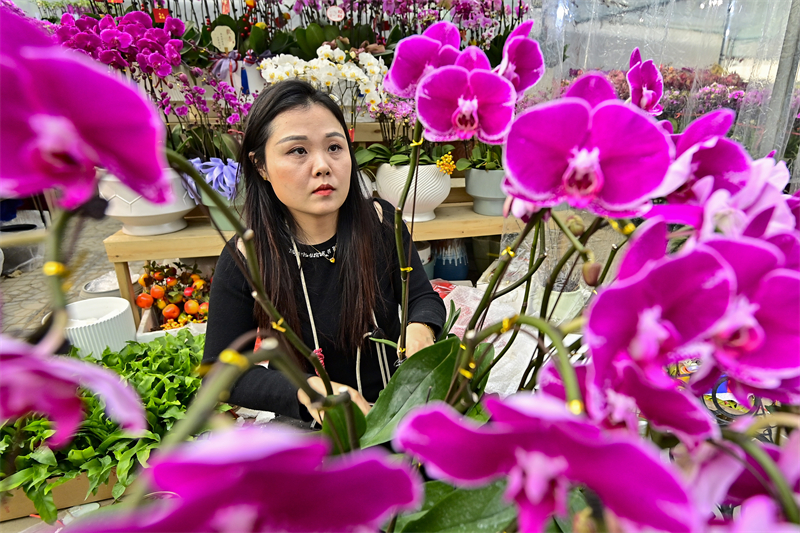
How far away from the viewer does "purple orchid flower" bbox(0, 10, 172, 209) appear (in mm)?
117

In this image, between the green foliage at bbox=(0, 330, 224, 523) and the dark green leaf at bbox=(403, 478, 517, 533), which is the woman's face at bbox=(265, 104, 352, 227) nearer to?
the green foliage at bbox=(0, 330, 224, 523)

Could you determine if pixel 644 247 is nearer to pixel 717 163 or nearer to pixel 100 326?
pixel 717 163

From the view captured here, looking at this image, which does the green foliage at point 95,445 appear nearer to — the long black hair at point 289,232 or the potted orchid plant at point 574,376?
the long black hair at point 289,232

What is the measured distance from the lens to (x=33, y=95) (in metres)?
0.12

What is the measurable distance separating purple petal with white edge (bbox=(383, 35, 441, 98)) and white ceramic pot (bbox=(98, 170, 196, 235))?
956mm

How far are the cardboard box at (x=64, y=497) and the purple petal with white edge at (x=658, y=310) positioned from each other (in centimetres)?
83

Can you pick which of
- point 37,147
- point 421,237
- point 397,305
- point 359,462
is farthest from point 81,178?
point 421,237

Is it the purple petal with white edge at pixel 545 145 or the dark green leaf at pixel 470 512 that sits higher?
the purple petal with white edge at pixel 545 145

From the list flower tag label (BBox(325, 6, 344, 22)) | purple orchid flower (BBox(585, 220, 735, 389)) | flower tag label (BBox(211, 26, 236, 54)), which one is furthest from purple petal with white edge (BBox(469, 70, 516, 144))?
flower tag label (BBox(325, 6, 344, 22))

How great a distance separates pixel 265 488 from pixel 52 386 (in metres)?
0.07

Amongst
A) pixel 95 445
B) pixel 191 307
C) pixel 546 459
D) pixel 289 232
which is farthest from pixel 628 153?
pixel 191 307

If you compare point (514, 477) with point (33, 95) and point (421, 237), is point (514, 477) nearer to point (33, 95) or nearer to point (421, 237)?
point (33, 95)

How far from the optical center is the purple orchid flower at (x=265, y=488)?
91 millimetres

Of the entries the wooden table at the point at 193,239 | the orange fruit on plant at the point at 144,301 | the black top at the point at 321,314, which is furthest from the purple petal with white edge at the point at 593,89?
the orange fruit on plant at the point at 144,301
